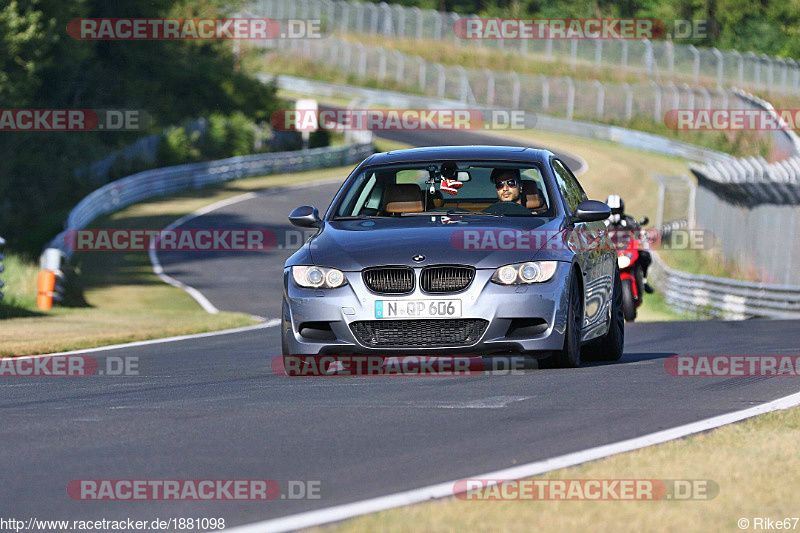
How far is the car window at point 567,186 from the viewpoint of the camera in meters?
11.3

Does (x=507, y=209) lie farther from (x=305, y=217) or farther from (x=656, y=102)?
(x=656, y=102)

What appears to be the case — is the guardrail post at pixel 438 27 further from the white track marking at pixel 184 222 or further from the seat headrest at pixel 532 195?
the seat headrest at pixel 532 195

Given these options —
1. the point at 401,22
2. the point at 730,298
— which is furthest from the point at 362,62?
the point at 730,298

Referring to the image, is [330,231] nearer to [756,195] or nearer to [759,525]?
[759,525]

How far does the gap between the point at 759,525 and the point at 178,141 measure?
52.6 meters

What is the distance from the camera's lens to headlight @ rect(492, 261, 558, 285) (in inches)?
384

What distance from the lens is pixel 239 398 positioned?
8.96m

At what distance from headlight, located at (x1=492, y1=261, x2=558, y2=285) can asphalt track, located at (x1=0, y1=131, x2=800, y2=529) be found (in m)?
0.70

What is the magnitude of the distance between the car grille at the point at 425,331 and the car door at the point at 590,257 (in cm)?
121

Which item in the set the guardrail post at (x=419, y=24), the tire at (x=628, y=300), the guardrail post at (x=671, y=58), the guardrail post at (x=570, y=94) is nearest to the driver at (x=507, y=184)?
the tire at (x=628, y=300)

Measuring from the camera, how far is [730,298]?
82.6ft

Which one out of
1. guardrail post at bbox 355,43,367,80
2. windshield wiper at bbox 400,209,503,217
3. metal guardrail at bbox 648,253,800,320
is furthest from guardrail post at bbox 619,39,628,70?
windshield wiper at bbox 400,209,503,217

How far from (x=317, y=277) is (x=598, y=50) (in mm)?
68106

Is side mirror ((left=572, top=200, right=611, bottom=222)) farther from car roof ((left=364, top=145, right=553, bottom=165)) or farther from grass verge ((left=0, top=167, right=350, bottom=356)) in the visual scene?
grass verge ((left=0, top=167, right=350, bottom=356))
